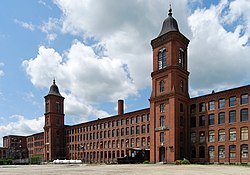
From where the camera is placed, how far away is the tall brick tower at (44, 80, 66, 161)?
3807 inches

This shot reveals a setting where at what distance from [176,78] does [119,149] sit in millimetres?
29743

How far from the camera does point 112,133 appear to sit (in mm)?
79312

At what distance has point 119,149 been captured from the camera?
7612 centimetres

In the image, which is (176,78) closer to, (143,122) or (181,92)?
(181,92)

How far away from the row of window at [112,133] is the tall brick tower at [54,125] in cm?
352

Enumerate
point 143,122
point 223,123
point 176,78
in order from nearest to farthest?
point 223,123
point 176,78
point 143,122

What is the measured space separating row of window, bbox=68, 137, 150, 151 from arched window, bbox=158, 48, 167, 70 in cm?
1865

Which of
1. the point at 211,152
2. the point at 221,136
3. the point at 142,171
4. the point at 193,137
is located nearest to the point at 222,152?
the point at 211,152

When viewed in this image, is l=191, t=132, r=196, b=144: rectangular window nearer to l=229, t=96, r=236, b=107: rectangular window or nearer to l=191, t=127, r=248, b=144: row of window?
l=191, t=127, r=248, b=144: row of window

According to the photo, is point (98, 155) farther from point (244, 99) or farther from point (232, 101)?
point (244, 99)

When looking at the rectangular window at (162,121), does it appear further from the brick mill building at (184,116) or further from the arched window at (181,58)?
the arched window at (181,58)

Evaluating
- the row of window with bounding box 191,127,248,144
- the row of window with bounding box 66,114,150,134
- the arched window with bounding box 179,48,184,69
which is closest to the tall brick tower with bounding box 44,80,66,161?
the row of window with bounding box 66,114,150,134

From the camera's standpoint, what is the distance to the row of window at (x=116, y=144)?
226ft

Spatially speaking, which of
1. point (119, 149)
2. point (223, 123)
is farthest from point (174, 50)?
point (119, 149)
